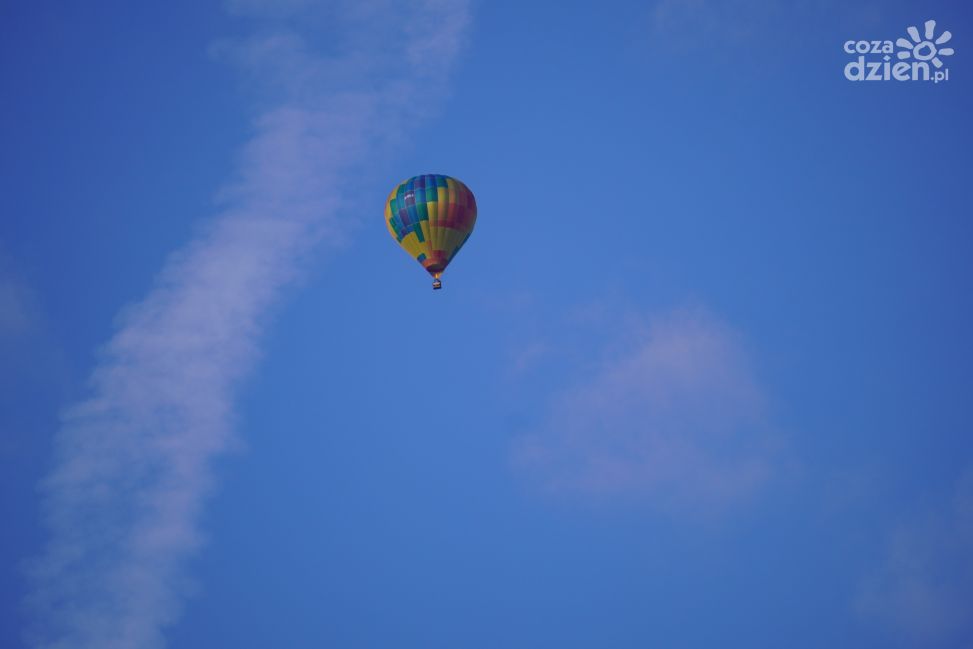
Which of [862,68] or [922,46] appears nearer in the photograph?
[862,68]

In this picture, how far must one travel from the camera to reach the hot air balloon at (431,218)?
50.4 m

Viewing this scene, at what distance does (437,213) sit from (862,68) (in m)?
35.0

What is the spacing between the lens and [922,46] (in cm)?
7588

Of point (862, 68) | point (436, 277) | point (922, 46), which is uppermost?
point (922, 46)

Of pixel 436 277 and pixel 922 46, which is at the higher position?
pixel 922 46

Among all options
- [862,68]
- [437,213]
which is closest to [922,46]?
[862,68]

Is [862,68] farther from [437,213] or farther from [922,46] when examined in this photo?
[437,213]

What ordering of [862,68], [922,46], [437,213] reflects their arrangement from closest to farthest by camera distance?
1. [437,213]
2. [862,68]
3. [922,46]

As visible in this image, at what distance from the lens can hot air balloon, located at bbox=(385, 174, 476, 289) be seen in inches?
1986

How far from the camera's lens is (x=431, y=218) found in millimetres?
50344

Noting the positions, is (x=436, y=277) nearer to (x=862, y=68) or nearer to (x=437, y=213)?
(x=437, y=213)

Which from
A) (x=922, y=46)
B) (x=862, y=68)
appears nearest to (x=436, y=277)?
(x=862, y=68)

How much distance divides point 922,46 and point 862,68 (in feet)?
45.4

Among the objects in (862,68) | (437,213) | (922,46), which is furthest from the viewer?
(922,46)
